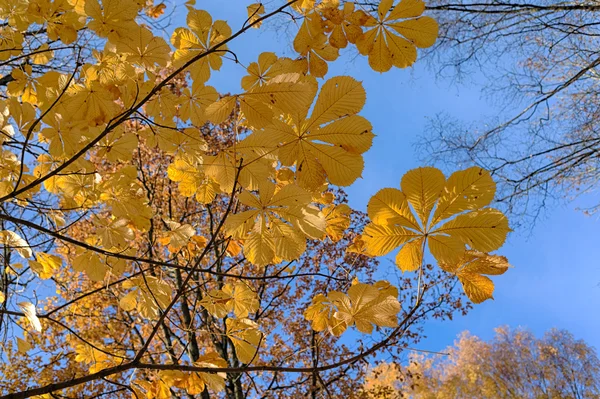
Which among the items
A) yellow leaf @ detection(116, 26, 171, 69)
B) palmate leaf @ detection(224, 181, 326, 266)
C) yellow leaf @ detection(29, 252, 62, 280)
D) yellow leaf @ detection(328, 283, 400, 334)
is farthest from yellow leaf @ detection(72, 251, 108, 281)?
yellow leaf @ detection(328, 283, 400, 334)

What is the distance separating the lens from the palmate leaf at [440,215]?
62 cm

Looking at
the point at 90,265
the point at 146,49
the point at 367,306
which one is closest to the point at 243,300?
the point at 90,265

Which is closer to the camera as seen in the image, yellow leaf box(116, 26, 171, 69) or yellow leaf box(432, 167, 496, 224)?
yellow leaf box(432, 167, 496, 224)

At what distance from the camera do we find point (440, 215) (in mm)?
652

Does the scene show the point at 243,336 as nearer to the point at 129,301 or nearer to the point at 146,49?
the point at 129,301

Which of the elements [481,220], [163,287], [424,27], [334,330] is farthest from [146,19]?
[481,220]

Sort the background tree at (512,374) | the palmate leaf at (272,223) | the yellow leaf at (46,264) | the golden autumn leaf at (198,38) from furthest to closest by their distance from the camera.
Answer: the background tree at (512,374) → the yellow leaf at (46,264) → the golden autumn leaf at (198,38) → the palmate leaf at (272,223)

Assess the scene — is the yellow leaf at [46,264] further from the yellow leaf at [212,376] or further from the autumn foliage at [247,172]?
the yellow leaf at [212,376]

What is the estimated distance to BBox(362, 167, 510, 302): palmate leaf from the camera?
0.62m

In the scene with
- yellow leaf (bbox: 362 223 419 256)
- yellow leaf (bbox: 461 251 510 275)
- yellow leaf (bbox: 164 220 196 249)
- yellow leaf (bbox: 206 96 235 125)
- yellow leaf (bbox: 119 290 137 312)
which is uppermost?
yellow leaf (bbox: 164 220 196 249)

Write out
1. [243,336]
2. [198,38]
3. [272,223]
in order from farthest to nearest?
[243,336] < [198,38] < [272,223]

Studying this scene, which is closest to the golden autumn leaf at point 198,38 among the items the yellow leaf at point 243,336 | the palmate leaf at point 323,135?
the palmate leaf at point 323,135

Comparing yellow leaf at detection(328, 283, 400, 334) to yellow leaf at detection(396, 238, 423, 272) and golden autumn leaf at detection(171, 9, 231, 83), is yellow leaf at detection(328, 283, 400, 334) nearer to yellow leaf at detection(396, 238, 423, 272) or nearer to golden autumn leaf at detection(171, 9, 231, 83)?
yellow leaf at detection(396, 238, 423, 272)

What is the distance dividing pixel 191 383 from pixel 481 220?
3.13 ft
